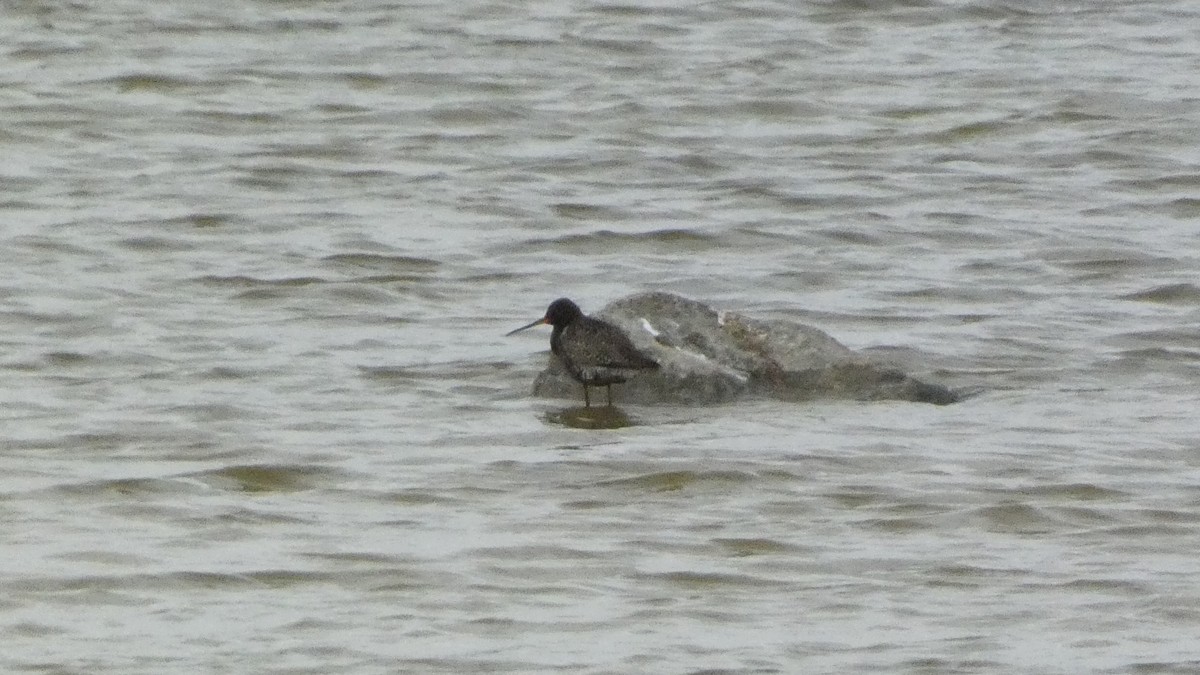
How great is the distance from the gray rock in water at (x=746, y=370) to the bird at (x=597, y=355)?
0.07 m

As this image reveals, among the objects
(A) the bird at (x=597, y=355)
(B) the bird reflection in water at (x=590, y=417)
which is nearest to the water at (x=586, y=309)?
(B) the bird reflection in water at (x=590, y=417)

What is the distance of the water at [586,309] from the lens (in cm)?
687

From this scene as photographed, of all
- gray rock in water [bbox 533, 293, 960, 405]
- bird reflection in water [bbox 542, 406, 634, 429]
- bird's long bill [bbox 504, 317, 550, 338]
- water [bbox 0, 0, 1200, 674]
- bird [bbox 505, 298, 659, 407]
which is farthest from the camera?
bird's long bill [bbox 504, 317, 550, 338]

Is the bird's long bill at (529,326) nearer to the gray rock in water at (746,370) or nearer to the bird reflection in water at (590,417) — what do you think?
the gray rock in water at (746,370)

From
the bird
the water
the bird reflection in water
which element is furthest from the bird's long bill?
the bird reflection in water

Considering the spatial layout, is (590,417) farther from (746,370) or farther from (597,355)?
(746,370)

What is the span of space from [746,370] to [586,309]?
1666 mm

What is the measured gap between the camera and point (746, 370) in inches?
380

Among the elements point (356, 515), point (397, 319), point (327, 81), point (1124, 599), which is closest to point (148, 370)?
point (397, 319)

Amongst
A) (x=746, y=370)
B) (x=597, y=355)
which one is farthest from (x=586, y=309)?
(x=597, y=355)

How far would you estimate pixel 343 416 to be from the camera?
9289mm

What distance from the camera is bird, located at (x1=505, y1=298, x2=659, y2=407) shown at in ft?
30.9

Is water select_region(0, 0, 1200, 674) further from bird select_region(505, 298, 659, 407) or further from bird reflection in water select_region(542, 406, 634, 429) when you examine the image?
bird select_region(505, 298, 659, 407)

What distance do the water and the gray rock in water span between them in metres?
0.12
